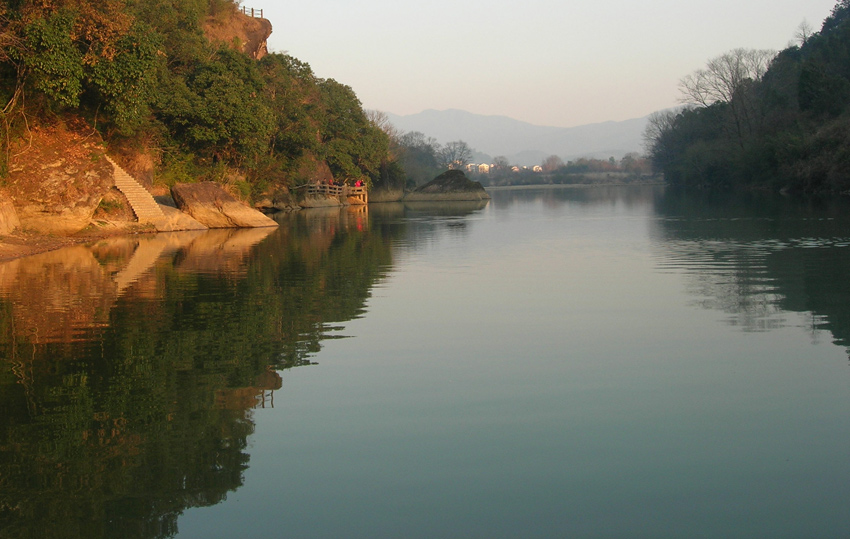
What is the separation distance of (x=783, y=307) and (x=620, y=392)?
186 inches

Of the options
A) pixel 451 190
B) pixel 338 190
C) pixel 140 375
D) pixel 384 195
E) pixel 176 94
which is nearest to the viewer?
pixel 140 375

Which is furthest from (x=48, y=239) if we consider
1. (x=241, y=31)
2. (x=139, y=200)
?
(x=241, y=31)

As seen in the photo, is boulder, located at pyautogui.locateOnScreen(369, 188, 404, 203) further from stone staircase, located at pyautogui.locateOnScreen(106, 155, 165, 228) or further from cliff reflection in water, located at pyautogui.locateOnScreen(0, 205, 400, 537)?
cliff reflection in water, located at pyautogui.locateOnScreen(0, 205, 400, 537)

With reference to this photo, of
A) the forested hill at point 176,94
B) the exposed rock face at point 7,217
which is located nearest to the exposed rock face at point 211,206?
the forested hill at point 176,94

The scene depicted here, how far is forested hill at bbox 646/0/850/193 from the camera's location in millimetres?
47844

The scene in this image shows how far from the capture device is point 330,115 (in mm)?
64688

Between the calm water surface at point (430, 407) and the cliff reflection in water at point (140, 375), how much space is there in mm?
26

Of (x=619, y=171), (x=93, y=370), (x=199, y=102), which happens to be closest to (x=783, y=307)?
(x=93, y=370)

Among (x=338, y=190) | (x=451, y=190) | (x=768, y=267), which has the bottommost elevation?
(x=768, y=267)

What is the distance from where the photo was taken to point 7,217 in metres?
21.4

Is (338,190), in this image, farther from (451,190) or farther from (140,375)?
(140,375)

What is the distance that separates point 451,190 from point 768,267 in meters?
64.4

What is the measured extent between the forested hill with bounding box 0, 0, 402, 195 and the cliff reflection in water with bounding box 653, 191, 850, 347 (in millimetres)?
15345

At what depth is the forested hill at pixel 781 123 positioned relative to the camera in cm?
4784
